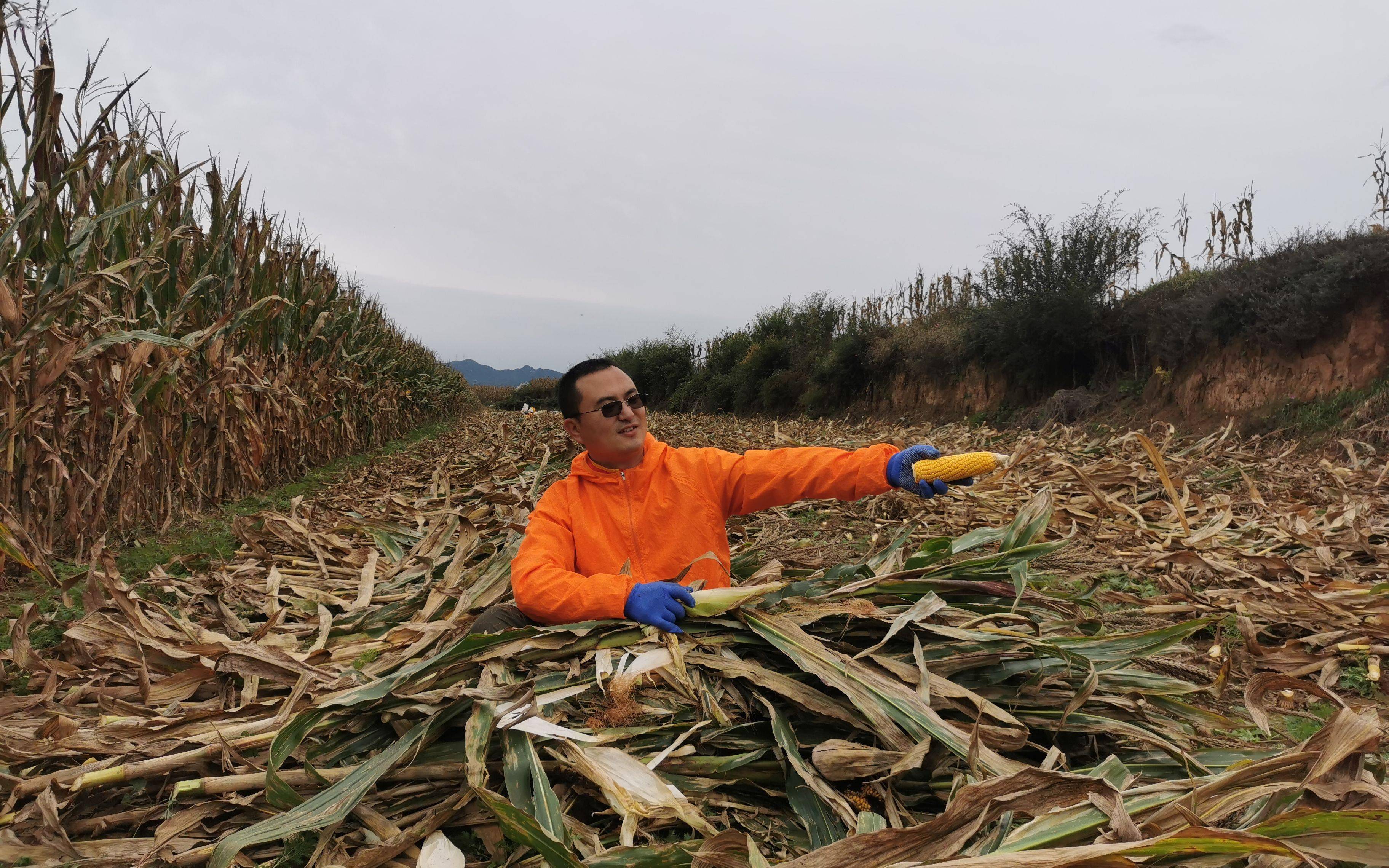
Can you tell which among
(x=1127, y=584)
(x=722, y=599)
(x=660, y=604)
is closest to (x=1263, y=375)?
(x=1127, y=584)

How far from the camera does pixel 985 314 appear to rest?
1374 centimetres

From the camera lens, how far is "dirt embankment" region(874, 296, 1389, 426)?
8.09 m

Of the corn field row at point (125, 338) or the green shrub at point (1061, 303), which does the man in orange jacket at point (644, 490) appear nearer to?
the corn field row at point (125, 338)

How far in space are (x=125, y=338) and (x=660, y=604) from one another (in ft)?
10.8

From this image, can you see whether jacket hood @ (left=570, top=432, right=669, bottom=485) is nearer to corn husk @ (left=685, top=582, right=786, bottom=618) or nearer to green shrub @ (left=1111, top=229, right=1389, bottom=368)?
corn husk @ (left=685, top=582, right=786, bottom=618)

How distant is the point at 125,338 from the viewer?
3693 millimetres

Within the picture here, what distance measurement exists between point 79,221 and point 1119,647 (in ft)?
16.5

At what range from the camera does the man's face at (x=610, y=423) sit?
2482mm

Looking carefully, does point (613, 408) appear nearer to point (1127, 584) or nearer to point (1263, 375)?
point (1127, 584)

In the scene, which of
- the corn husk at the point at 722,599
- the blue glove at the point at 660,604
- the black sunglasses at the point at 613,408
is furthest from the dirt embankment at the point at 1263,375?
the blue glove at the point at 660,604

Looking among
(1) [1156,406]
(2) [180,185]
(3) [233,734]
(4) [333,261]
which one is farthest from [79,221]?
(1) [1156,406]

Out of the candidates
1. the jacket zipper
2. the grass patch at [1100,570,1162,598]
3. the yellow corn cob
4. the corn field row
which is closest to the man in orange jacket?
the jacket zipper

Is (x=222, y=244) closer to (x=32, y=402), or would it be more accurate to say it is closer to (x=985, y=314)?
(x=32, y=402)

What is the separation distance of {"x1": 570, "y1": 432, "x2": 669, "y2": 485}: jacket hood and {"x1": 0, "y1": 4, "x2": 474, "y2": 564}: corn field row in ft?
7.87
